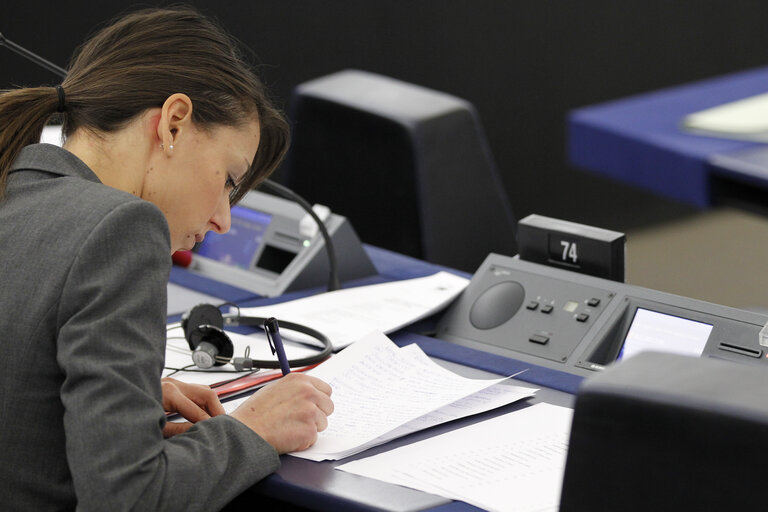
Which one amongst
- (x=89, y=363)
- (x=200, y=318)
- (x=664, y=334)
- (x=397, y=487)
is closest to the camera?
(x=89, y=363)

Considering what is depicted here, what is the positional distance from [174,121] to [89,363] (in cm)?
33

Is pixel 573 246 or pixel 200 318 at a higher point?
pixel 573 246

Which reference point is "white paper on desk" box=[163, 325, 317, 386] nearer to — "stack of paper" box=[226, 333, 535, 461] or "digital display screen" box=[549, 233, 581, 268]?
"stack of paper" box=[226, 333, 535, 461]

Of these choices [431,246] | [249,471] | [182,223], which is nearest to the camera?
[249,471]

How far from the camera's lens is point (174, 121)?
131cm

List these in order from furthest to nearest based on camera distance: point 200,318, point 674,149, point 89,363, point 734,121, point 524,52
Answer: point 524,52 < point 734,121 < point 674,149 < point 200,318 < point 89,363

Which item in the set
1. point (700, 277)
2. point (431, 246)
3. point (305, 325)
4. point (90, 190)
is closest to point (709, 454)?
point (90, 190)

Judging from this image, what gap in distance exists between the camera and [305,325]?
6.07 feet

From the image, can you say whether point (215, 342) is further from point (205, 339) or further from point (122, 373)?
point (122, 373)

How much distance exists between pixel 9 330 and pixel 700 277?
379cm

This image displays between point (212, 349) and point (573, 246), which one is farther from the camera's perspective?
point (573, 246)

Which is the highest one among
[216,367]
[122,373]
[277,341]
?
[122,373]

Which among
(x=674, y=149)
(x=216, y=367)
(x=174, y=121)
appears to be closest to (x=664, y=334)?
(x=216, y=367)

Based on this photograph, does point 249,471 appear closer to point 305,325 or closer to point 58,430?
point 58,430
